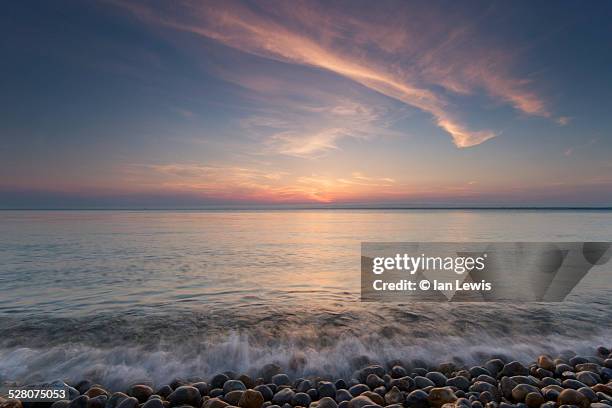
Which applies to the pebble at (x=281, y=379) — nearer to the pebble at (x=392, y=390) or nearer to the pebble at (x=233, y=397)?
the pebble at (x=392, y=390)

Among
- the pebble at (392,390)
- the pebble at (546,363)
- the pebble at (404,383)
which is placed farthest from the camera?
the pebble at (546,363)

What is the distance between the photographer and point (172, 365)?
6.80m

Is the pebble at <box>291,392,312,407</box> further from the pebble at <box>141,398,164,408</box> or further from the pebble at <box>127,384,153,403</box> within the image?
the pebble at <box>127,384,153,403</box>

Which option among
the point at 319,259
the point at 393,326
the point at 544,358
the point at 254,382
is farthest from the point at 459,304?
the point at 319,259

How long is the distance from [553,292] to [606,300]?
1488 millimetres

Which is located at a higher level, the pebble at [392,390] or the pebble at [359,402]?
the pebble at [359,402]

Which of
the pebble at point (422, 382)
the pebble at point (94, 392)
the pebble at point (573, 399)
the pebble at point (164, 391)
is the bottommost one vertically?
the pebble at point (164, 391)

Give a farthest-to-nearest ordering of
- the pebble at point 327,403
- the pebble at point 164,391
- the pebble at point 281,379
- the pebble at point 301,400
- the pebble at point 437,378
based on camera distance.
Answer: the pebble at point 281,379, the pebble at point 437,378, the pebble at point 164,391, the pebble at point 301,400, the pebble at point 327,403

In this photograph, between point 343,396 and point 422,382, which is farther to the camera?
point 422,382

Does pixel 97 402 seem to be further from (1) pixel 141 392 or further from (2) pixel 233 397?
(2) pixel 233 397

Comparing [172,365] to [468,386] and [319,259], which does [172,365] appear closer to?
[468,386]

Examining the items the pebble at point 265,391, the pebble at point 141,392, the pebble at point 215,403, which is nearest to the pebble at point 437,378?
the pebble at point 265,391

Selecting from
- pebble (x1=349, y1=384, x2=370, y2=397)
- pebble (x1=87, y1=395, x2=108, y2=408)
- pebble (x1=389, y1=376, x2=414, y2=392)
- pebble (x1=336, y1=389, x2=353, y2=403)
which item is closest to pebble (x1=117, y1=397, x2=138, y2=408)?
pebble (x1=87, y1=395, x2=108, y2=408)

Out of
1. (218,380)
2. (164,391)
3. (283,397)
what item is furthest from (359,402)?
(164,391)
